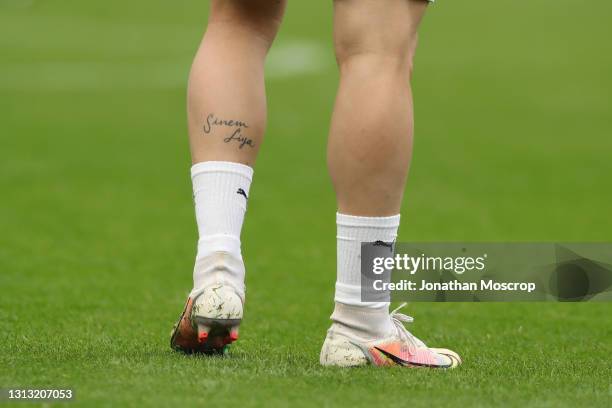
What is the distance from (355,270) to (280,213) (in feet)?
13.7

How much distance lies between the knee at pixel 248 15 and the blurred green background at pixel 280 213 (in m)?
0.72

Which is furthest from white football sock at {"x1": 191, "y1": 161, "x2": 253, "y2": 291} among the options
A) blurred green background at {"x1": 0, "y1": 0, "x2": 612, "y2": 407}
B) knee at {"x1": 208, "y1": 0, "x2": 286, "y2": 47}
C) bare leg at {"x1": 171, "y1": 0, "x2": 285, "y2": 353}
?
knee at {"x1": 208, "y1": 0, "x2": 286, "y2": 47}

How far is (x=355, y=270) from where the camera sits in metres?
2.58

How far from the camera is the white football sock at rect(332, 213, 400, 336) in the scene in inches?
101

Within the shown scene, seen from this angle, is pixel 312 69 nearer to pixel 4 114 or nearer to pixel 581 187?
pixel 4 114

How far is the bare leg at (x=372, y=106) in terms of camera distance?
2.50 m

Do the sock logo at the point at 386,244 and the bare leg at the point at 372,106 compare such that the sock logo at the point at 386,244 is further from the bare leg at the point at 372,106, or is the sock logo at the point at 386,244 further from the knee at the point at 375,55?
the knee at the point at 375,55

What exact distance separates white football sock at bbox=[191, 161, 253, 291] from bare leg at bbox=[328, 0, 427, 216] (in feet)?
0.94

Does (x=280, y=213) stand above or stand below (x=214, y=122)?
above

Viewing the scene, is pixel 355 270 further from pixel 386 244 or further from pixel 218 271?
pixel 218 271

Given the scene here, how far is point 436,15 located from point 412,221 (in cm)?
1535

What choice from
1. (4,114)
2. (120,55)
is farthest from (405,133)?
(120,55)

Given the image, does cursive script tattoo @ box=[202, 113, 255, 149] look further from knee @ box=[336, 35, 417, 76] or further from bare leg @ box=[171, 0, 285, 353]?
knee @ box=[336, 35, 417, 76]

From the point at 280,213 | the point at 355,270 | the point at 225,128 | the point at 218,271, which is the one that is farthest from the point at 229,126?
the point at 280,213
